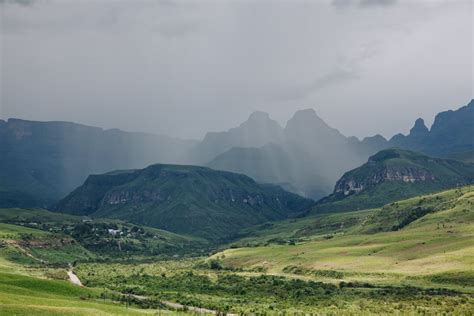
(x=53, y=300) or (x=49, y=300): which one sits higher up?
(x=49, y=300)

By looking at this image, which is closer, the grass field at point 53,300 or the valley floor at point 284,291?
the grass field at point 53,300

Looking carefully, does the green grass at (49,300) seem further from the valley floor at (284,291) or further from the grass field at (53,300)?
the valley floor at (284,291)

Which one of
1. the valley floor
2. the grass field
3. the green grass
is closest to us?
the green grass

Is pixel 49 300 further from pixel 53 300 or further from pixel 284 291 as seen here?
pixel 284 291

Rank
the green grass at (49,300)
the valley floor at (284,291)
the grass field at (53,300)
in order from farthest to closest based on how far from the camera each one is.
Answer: the valley floor at (284,291) < the grass field at (53,300) < the green grass at (49,300)

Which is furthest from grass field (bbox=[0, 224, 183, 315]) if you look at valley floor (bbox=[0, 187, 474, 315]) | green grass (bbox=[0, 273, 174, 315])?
valley floor (bbox=[0, 187, 474, 315])

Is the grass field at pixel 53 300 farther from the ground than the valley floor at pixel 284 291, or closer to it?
farther from the ground

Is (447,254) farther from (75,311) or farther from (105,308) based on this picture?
(75,311)

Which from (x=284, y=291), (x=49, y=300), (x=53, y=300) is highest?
(x=49, y=300)

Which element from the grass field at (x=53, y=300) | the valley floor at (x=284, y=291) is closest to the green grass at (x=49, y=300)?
the grass field at (x=53, y=300)

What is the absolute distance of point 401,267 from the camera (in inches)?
7190

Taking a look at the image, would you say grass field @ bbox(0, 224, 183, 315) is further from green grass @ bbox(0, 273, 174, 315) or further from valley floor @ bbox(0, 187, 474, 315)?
valley floor @ bbox(0, 187, 474, 315)

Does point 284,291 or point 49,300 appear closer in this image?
point 49,300

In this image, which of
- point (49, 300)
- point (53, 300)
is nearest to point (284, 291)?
point (53, 300)
